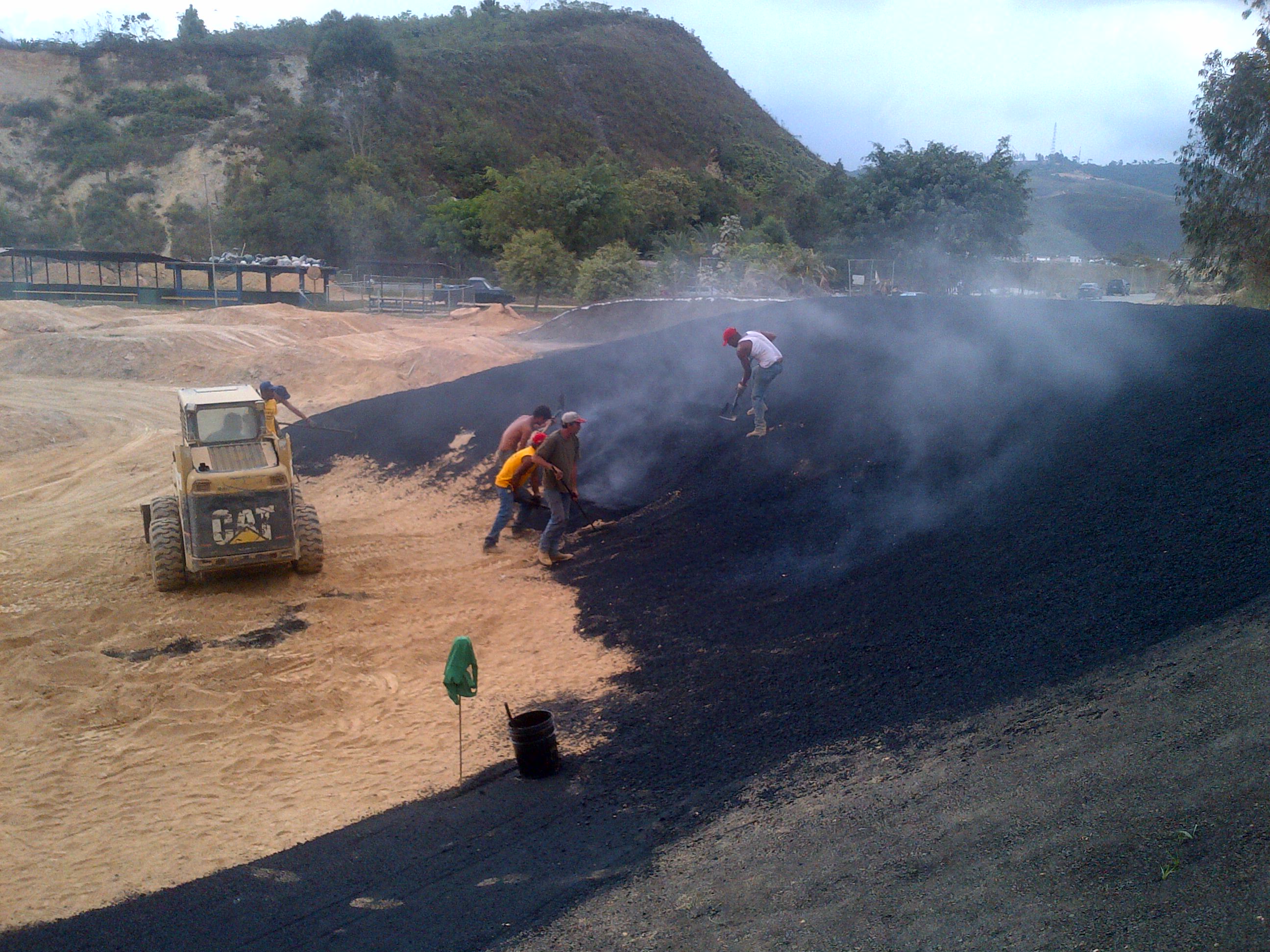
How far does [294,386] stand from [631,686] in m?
18.8

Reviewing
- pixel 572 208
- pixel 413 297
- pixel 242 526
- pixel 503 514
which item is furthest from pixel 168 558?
pixel 572 208

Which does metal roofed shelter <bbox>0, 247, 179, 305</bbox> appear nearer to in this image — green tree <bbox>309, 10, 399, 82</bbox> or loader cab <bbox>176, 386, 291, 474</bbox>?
loader cab <bbox>176, 386, 291, 474</bbox>

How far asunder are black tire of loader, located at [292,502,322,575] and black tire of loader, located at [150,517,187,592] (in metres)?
1.20

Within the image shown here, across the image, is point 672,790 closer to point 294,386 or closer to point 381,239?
point 294,386

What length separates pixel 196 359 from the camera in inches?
1037

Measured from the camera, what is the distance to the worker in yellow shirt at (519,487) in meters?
11.5

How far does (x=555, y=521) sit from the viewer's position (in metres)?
11.2

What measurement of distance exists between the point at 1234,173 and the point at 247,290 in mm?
35917

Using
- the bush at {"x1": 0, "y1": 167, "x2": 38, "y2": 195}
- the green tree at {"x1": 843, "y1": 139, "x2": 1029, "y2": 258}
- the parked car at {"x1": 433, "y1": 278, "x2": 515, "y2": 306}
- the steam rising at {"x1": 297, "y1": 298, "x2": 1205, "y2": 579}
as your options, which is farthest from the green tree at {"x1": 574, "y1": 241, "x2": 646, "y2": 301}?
the bush at {"x1": 0, "y1": 167, "x2": 38, "y2": 195}

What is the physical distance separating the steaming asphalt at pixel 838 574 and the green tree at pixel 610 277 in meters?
23.3

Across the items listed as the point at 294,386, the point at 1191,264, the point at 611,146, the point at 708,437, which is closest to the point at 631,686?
the point at 708,437

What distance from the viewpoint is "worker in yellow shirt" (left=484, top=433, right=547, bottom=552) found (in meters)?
11.5

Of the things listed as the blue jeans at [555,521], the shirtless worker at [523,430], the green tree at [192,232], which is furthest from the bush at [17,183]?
the blue jeans at [555,521]

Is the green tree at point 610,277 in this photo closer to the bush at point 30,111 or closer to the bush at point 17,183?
the bush at point 17,183
